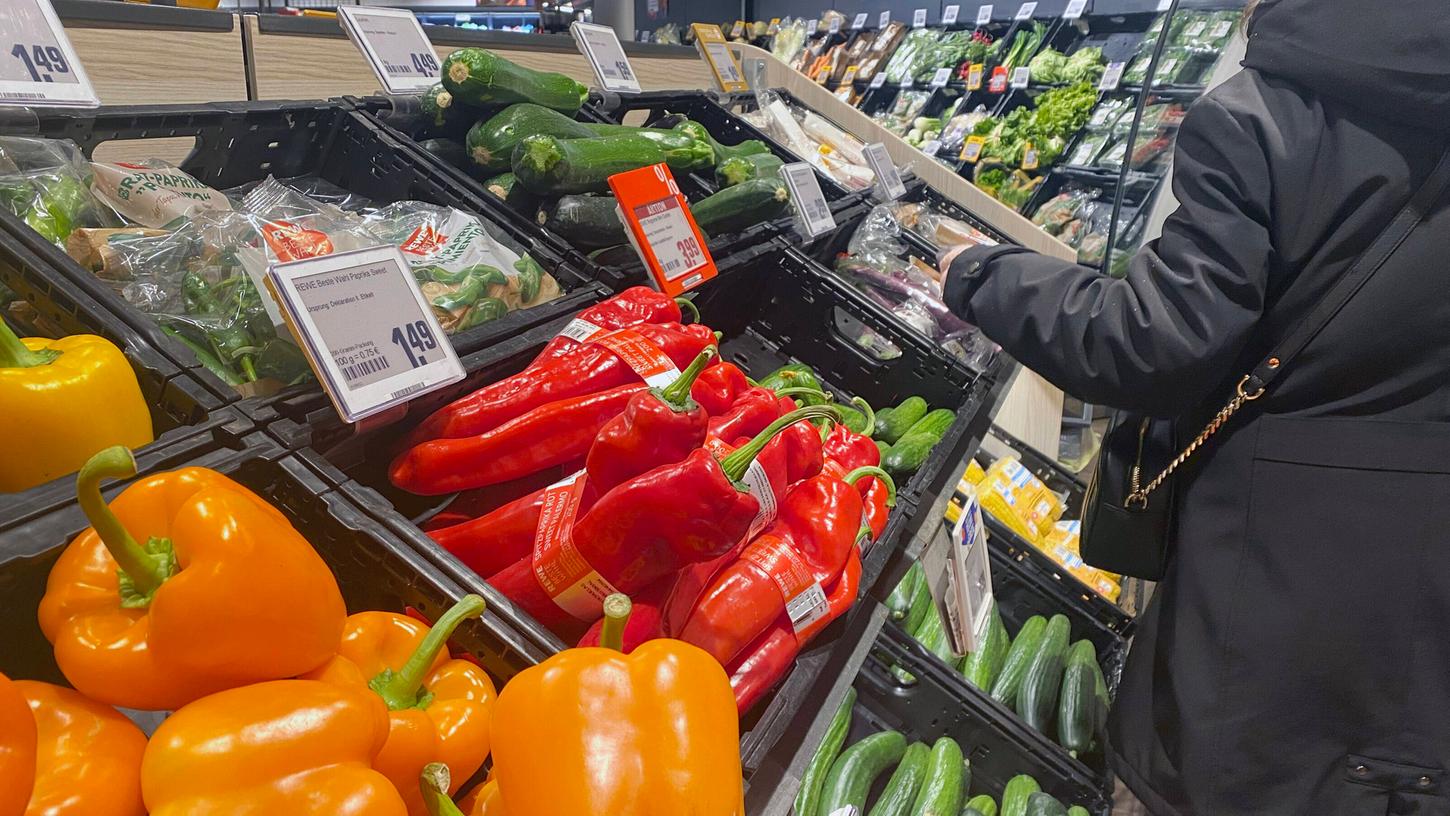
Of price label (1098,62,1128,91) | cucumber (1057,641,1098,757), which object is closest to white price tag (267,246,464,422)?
cucumber (1057,641,1098,757)

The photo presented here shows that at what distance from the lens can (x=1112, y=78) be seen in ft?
17.3

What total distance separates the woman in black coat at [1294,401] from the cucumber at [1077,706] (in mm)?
210

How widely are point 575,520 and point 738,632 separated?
0.79ft

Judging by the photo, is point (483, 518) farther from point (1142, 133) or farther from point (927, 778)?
point (1142, 133)

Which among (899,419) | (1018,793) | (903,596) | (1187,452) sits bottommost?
(1018,793)

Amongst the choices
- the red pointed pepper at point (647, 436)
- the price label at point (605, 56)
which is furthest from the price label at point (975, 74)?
the red pointed pepper at point (647, 436)

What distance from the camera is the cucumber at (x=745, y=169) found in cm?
227

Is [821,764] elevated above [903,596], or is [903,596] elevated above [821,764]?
[903,596]

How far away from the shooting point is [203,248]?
1.25m

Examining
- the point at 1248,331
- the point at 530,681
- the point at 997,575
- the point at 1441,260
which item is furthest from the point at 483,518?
the point at 997,575

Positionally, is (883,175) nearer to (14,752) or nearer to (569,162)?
(569,162)

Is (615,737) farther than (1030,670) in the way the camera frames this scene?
No

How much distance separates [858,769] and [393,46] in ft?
5.97

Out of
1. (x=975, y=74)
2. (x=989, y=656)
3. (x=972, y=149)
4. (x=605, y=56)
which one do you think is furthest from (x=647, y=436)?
(x=975, y=74)
